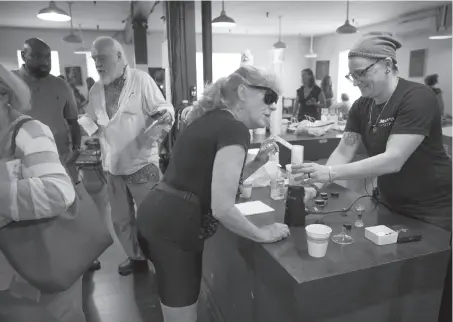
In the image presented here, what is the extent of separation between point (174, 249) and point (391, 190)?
103cm

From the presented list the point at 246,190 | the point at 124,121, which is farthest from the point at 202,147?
the point at 124,121

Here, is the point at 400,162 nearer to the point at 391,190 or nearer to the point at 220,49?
the point at 391,190

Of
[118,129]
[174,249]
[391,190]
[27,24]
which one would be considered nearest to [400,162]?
[391,190]

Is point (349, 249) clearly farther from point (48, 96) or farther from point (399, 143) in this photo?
point (48, 96)

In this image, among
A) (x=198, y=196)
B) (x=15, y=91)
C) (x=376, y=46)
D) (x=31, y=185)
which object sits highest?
(x=376, y=46)

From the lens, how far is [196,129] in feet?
4.13

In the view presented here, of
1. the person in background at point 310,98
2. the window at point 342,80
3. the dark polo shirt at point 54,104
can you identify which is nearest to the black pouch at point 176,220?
the dark polo shirt at point 54,104

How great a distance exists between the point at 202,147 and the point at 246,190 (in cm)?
76

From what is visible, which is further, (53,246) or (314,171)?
(314,171)

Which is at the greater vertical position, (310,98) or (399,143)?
(310,98)

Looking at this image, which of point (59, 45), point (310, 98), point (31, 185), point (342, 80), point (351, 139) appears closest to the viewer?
point (31, 185)

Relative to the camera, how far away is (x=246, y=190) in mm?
1923

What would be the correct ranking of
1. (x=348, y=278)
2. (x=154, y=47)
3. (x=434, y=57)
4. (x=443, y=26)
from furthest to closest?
(x=154, y=47), (x=434, y=57), (x=443, y=26), (x=348, y=278)

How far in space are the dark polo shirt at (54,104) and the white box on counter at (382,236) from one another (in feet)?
7.59
